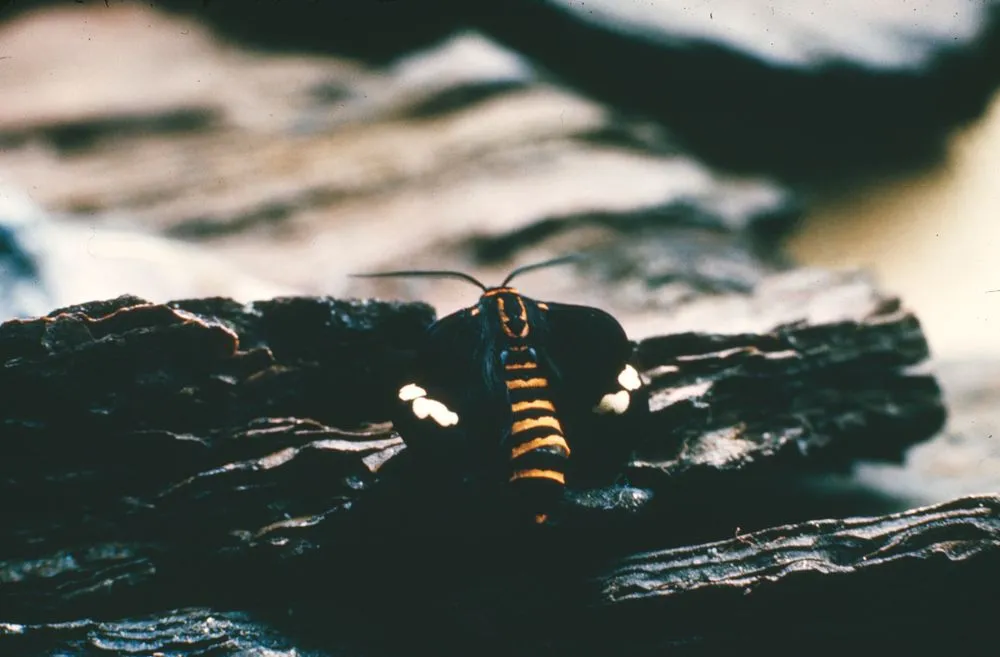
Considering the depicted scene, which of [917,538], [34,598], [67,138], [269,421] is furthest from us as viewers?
[67,138]

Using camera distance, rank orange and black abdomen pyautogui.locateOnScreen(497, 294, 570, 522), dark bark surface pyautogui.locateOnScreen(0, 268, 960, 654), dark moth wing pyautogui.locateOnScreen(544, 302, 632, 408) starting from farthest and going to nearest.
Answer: dark moth wing pyautogui.locateOnScreen(544, 302, 632, 408) < dark bark surface pyautogui.locateOnScreen(0, 268, 960, 654) < orange and black abdomen pyautogui.locateOnScreen(497, 294, 570, 522)

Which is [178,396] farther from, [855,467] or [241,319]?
[855,467]

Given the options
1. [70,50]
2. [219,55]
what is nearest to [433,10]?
[219,55]

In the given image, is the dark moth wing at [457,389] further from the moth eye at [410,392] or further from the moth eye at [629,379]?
the moth eye at [629,379]

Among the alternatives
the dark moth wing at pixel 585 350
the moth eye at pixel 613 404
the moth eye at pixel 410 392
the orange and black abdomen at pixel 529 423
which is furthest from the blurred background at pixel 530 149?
the moth eye at pixel 410 392

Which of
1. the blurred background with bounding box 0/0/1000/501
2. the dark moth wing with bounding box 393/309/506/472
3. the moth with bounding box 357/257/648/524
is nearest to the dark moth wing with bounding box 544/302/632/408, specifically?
the moth with bounding box 357/257/648/524

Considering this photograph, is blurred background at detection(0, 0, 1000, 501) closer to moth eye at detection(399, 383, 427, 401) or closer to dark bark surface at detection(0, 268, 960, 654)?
dark bark surface at detection(0, 268, 960, 654)

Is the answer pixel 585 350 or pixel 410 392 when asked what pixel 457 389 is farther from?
pixel 585 350

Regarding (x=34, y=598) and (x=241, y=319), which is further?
(x=241, y=319)
